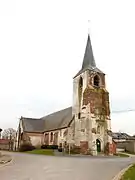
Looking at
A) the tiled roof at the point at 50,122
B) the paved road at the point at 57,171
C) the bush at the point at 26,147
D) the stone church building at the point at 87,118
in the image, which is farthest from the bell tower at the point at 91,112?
the paved road at the point at 57,171

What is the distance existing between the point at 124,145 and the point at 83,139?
21.1m

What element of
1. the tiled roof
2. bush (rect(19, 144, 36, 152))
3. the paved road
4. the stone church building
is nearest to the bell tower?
the stone church building

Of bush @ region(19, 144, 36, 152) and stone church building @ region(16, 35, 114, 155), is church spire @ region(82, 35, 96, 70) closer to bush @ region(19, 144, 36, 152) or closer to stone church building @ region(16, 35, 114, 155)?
stone church building @ region(16, 35, 114, 155)

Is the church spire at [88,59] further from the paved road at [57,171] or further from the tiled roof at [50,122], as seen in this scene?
the paved road at [57,171]

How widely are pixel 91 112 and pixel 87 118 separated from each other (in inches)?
49.2

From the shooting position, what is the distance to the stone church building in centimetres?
3847

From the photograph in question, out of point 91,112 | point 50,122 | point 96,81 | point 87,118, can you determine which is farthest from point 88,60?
point 50,122

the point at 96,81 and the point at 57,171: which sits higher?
the point at 96,81

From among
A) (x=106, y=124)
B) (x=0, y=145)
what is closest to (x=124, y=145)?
(x=106, y=124)

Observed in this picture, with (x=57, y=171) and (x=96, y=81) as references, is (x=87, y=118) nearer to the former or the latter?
(x=96, y=81)

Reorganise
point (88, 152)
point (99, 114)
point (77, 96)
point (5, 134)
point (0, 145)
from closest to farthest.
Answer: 1. point (88, 152)
2. point (99, 114)
3. point (77, 96)
4. point (0, 145)
5. point (5, 134)

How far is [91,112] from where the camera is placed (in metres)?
39.3

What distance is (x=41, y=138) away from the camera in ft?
175

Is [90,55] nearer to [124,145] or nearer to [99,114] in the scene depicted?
[99,114]
